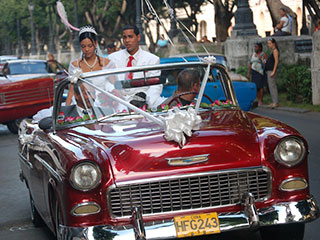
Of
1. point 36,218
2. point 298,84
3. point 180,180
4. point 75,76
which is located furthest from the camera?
point 298,84

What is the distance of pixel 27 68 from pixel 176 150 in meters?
16.0

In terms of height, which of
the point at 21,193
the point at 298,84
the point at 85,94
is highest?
the point at 85,94

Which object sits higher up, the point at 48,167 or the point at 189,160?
the point at 189,160

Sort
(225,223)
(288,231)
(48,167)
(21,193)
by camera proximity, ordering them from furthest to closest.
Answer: (21,193), (48,167), (288,231), (225,223)

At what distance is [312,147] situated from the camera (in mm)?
11844

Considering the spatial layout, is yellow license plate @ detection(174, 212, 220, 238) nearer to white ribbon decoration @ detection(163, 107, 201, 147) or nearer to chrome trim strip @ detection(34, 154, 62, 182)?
white ribbon decoration @ detection(163, 107, 201, 147)

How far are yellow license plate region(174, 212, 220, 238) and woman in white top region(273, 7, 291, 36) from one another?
64.3 ft

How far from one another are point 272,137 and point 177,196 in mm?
844

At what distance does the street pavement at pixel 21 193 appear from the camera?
7203 mm

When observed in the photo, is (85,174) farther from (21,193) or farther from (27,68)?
(27,68)

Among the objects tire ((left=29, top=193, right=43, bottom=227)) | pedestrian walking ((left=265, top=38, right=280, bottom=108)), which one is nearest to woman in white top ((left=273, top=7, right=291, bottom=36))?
pedestrian walking ((left=265, top=38, right=280, bottom=108))

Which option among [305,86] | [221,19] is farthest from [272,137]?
[221,19]

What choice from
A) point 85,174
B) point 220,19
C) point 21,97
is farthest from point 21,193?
point 220,19

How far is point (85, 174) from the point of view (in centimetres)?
538
